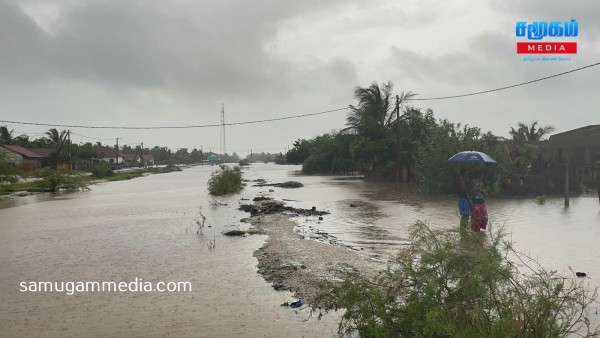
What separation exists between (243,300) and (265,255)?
2837mm

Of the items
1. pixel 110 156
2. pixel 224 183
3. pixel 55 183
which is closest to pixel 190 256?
pixel 224 183

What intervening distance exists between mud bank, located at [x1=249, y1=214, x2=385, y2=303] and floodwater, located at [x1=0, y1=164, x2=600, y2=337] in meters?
0.28

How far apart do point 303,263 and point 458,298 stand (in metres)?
4.82

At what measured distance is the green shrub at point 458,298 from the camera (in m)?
3.57

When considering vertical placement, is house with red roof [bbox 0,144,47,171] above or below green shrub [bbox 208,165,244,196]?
above

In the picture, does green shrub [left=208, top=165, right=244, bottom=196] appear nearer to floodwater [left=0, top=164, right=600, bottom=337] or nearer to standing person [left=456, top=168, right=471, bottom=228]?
floodwater [left=0, top=164, right=600, bottom=337]

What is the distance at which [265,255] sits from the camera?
9516mm

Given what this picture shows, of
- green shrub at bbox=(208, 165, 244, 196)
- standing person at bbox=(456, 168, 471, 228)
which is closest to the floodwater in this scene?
standing person at bbox=(456, 168, 471, 228)

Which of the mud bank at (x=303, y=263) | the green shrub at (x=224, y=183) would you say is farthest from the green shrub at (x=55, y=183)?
the mud bank at (x=303, y=263)

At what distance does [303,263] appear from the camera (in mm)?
8648

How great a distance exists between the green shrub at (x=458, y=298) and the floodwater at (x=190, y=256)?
3.94ft

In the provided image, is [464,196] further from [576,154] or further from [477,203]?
[576,154]

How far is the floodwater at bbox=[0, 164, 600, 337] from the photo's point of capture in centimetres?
586

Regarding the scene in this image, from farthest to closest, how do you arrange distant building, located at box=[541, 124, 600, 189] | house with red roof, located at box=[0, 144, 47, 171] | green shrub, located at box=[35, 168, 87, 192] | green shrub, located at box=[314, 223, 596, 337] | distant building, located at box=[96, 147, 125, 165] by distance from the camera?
distant building, located at box=[96, 147, 125, 165]
house with red roof, located at box=[0, 144, 47, 171]
green shrub, located at box=[35, 168, 87, 192]
distant building, located at box=[541, 124, 600, 189]
green shrub, located at box=[314, 223, 596, 337]
